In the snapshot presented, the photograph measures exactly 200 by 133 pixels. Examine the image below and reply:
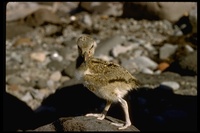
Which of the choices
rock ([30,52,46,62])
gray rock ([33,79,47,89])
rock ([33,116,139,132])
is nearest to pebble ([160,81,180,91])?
gray rock ([33,79,47,89])

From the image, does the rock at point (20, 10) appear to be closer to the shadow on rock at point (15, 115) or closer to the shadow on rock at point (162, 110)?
the shadow on rock at point (15, 115)

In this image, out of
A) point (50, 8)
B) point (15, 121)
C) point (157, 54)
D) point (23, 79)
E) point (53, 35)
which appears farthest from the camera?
point (50, 8)

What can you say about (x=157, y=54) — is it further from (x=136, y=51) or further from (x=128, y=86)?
(x=128, y=86)

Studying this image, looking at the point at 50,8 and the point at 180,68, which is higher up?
the point at 50,8

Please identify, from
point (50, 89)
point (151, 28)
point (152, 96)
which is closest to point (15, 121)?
point (50, 89)

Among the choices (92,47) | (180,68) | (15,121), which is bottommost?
(15,121)

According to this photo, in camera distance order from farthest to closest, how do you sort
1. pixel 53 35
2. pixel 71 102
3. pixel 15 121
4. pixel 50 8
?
pixel 50 8, pixel 53 35, pixel 71 102, pixel 15 121

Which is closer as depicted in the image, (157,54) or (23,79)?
(23,79)

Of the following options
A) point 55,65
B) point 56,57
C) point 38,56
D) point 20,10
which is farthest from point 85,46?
point 20,10
